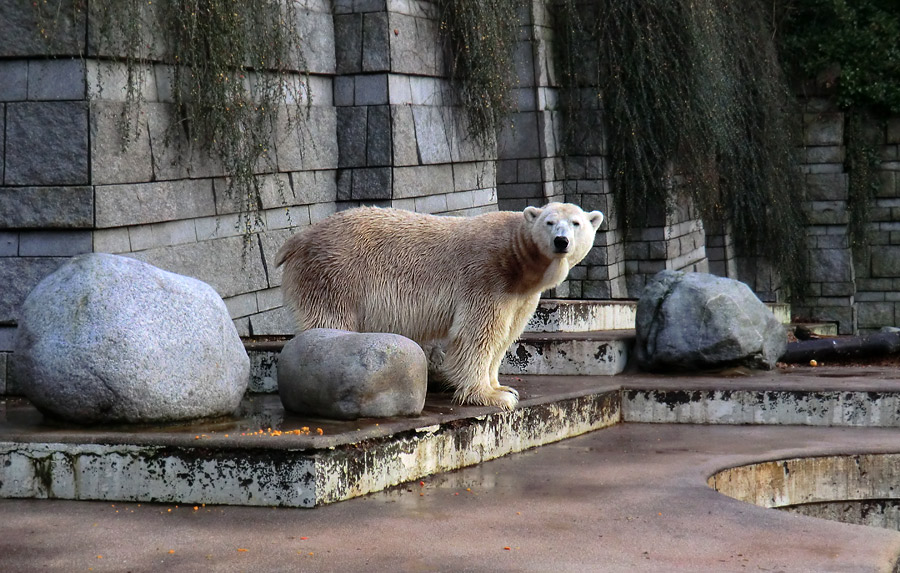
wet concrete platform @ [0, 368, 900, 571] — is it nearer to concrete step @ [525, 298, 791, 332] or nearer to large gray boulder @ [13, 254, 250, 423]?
large gray boulder @ [13, 254, 250, 423]

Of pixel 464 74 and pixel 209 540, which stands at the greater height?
pixel 464 74

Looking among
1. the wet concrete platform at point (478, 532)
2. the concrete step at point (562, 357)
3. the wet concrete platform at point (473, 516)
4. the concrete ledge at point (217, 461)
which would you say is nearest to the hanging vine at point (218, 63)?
the wet concrete platform at point (473, 516)

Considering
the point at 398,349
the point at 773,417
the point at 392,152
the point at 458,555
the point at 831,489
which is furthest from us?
the point at 392,152

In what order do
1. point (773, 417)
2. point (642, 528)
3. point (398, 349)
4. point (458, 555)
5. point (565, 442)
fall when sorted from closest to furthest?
1. point (458, 555)
2. point (642, 528)
3. point (398, 349)
4. point (565, 442)
5. point (773, 417)

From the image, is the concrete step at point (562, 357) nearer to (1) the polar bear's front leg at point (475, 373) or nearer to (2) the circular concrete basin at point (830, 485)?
(1) the polar bear's front leg at point (475, 373)

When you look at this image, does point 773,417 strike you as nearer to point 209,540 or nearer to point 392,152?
point 392,152

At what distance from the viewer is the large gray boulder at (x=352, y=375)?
202 inches

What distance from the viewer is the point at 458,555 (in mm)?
3980

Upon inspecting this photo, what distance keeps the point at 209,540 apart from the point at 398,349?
142 cm

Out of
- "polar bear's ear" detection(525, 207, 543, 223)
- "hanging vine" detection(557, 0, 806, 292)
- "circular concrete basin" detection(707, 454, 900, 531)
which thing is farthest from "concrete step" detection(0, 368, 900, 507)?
"hanging vine" detection(557, 0, 806, 292)

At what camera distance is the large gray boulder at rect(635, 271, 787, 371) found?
755cm

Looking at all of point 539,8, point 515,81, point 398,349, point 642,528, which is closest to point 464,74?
point 515,81

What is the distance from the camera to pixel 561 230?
219 inches

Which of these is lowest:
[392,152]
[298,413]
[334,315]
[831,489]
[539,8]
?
[831,489]
